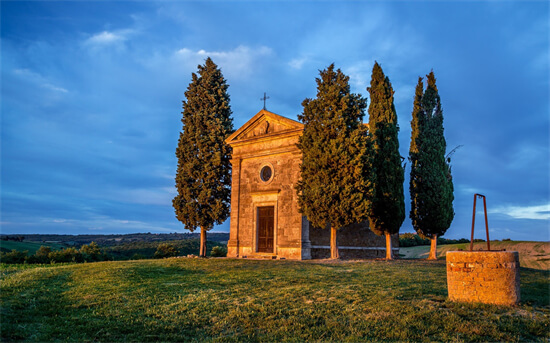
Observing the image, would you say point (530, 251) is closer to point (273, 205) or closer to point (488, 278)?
point (273, 205)

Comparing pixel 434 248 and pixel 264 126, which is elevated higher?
pixel 264 126

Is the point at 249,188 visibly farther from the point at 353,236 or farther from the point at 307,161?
the point at 353,236

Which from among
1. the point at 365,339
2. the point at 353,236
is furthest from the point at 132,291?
the point at 353,236

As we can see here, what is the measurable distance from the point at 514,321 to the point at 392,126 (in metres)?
14.1

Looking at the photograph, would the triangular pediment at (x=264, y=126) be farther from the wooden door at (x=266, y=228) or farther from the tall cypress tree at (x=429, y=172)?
the tall cypress tree at (x=429, y=172)

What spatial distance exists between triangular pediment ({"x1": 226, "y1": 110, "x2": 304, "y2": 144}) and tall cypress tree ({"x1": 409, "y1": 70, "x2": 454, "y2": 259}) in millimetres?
7054

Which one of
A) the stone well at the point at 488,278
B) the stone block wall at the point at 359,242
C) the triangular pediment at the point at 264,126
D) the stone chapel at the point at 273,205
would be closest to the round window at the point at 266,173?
the stone chapel at the point at 273,205

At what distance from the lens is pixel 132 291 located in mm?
10914

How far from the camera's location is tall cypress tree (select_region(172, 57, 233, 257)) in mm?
24109

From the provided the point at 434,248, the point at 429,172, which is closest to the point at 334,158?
the point at 429,172

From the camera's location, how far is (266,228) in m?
22.0

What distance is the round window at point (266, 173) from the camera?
72.8 feet

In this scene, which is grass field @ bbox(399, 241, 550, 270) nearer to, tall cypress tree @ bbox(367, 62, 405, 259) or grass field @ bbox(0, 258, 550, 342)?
tall cypress tree @ bbox(367, 62, 405, 259)

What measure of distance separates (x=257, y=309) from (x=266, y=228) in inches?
520
